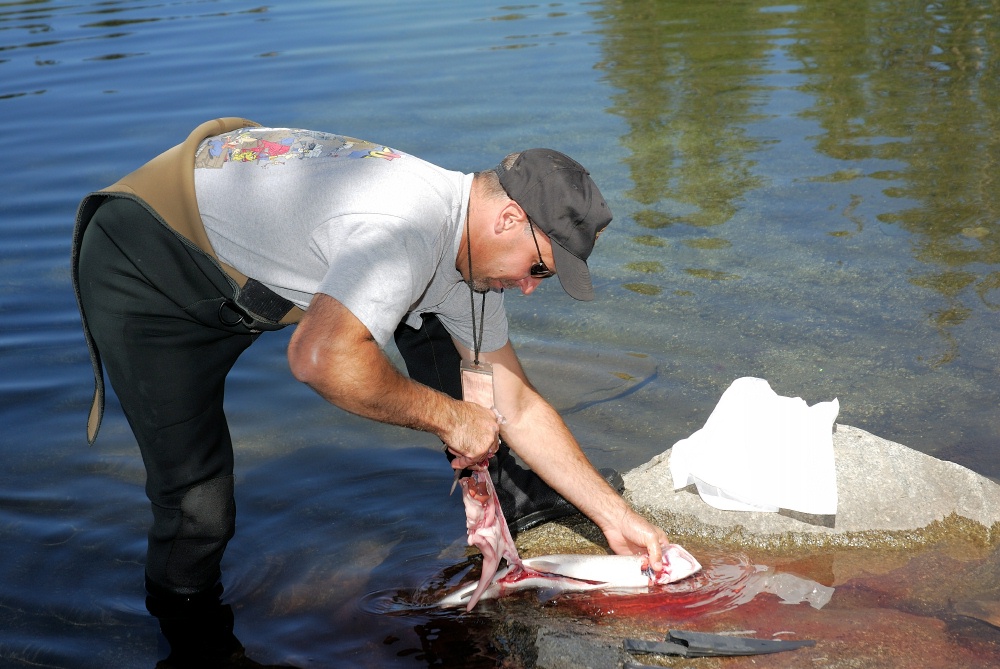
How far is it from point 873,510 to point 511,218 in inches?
77.7

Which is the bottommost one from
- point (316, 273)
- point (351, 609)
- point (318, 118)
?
point (351, 609)

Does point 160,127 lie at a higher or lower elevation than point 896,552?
higher

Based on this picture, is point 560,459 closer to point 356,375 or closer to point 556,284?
point 356,375

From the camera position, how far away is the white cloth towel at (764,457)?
153 inches

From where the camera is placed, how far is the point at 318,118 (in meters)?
10.5

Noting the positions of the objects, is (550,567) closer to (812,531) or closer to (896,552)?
(812,531)

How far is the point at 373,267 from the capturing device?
8.87 feet

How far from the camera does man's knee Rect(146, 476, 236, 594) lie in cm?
353

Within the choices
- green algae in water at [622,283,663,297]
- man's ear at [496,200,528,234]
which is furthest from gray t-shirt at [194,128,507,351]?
green algae in water at [622,283,663,297]

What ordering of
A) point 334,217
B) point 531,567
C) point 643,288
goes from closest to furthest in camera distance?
point 334,217 → point 531,567 → point 643,288

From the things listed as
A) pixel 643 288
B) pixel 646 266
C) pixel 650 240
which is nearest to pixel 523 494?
pixel 643 288

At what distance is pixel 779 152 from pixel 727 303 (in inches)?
124

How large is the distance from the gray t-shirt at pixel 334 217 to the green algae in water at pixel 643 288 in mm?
3421

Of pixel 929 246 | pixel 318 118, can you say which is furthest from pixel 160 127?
pixel 929 246
